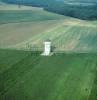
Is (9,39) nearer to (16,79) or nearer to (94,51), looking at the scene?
(94,51)

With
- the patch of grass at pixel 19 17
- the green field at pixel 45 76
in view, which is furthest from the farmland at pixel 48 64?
the patch of grass at pixel 19 17

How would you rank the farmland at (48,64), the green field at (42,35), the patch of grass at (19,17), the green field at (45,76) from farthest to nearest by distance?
the patch of grass at (19,17) < the green field at (42,35) < the farmland at (48,64) < the green field at (45,76)

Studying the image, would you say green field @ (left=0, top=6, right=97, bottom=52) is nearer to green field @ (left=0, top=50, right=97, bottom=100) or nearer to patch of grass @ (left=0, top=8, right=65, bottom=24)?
Answer: patch of grass @ (left=0, top=8, right=65, bottom=24)

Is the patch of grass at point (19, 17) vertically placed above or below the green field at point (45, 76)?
below

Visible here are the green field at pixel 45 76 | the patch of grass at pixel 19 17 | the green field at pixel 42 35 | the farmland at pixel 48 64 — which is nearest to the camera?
the green field at pixel 45 76

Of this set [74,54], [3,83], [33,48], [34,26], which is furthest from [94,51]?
[34,26]

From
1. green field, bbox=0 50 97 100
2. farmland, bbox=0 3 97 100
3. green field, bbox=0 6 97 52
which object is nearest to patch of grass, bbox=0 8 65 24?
green field, bbox=0 6 97 52

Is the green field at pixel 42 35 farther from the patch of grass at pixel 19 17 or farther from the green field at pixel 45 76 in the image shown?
the green field at pixel 45 76
